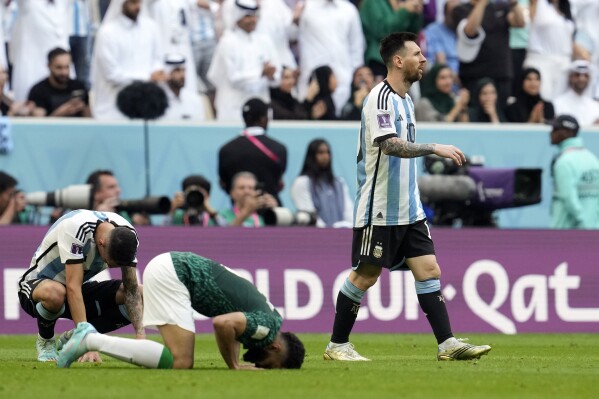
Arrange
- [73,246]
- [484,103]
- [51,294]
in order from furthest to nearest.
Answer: [484,103]
[51,294]
[73,246]

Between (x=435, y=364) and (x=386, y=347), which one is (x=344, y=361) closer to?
(x=435, y=364)

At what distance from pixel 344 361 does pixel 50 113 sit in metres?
8.58

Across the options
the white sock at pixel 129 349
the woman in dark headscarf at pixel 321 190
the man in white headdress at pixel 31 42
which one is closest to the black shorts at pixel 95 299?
the white sock at pixel 129 349

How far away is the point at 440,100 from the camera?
21125 mm

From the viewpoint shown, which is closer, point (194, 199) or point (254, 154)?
point (194, 199)

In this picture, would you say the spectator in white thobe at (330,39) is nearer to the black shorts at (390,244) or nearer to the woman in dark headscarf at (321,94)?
the woman in dark headscarf at (321,94)

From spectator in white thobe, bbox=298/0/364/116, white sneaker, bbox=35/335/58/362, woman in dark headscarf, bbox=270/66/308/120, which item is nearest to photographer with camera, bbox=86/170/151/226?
woman in dark headscarf, bbox=270/66/308/120

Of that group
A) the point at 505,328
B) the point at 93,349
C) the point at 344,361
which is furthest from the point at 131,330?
the point at 93,349

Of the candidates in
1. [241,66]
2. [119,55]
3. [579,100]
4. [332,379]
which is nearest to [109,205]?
[119,55]

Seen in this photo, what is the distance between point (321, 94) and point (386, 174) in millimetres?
8854

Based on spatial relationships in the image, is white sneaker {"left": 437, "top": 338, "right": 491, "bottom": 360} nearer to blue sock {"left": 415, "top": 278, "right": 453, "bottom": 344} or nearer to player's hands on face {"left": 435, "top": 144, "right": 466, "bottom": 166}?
blue sock {"left": 415, "top": 278, "right": 453, "bottom": 344}

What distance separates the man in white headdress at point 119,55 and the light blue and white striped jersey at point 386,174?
7935 mm

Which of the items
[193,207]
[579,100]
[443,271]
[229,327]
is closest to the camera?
[229,327]

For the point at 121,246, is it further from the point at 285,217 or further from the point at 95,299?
the point at 285,217
